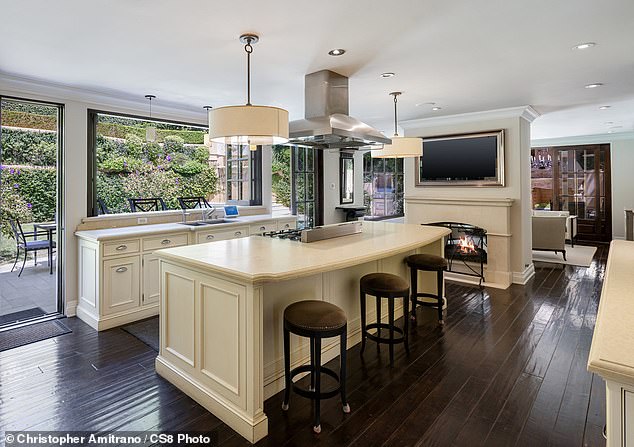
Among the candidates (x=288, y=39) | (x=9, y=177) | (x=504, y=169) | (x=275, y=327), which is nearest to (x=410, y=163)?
(x=504, y=169)

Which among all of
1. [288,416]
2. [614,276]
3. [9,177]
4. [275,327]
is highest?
[9,177]

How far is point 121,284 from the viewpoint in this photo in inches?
145

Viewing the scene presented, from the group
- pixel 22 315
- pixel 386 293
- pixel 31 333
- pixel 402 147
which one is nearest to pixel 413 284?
pixel 386 293

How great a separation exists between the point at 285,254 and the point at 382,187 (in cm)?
686

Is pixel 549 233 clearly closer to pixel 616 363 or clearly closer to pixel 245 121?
pixel 245 121

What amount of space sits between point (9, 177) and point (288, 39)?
14.9 ft

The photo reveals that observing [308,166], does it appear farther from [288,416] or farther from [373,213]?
[288,416]

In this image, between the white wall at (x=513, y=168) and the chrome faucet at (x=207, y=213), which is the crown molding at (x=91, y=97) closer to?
the chrome faucet at (x=207, y=213)

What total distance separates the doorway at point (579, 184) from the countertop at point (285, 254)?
733 cm

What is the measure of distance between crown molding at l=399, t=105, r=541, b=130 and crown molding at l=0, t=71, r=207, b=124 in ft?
10.6

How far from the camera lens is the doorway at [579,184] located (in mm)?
8484

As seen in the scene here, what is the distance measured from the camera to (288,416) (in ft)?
7.25

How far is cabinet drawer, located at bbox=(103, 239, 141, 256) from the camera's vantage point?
356 cm

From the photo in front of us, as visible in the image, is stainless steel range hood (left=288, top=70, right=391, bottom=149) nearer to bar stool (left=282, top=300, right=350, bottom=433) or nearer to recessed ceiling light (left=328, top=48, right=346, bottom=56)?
recessed ceiling light (left=328, top=48, right=346, bottom=56)
